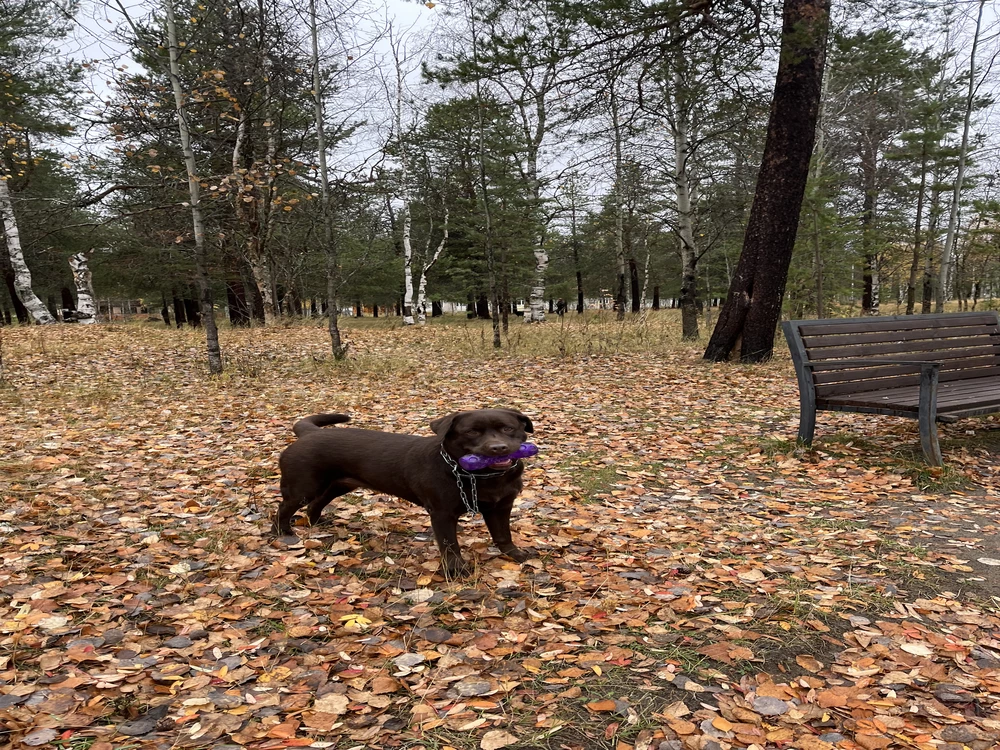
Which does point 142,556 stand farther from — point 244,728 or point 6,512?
point 244,728

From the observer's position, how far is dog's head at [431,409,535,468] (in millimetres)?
2941

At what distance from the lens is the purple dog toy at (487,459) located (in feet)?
9.21

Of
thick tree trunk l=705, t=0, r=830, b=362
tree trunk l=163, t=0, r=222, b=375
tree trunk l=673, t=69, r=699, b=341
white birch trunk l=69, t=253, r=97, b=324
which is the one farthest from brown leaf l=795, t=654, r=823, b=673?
white birch trunk l=69, t=253, r=97, b=324

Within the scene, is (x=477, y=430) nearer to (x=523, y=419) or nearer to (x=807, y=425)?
(x=523, y=419)

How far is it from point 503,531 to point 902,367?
477 centimetres

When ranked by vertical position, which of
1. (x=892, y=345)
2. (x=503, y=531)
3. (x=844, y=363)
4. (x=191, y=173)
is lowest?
(x=503, y=531)

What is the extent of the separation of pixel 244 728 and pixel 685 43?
10.5m

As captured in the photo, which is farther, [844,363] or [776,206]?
[776,206]

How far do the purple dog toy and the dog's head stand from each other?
0.10ft

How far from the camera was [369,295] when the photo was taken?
3575cm

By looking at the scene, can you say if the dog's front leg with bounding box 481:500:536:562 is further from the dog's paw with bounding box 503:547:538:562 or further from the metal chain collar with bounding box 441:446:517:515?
the metal chain collar with bounding box 441:446:517:515

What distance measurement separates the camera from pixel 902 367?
5.82m

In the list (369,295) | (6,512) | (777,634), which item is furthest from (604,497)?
(369,295)

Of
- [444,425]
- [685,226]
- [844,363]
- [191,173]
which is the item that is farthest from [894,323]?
[191,173]
